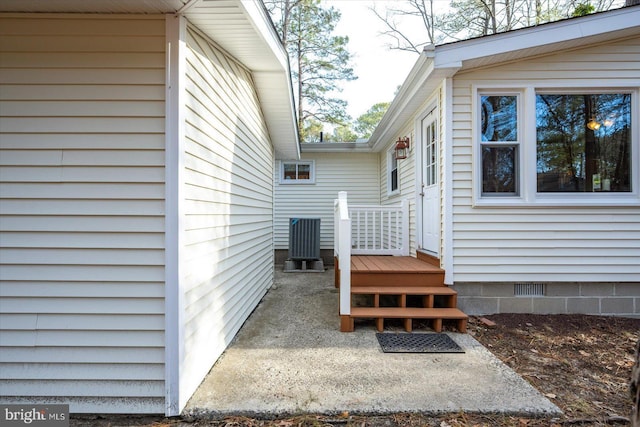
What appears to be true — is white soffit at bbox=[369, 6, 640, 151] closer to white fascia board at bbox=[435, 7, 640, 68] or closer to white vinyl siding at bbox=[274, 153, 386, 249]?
white fascia board at bbox=[435, 7, 640, 68]

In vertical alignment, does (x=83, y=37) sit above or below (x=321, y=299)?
above

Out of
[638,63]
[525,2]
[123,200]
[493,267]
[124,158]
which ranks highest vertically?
[525,2]

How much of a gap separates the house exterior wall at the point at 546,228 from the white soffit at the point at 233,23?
212 cm

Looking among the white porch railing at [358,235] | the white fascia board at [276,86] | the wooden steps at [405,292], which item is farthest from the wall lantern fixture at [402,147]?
the wooden steps at [405,292]

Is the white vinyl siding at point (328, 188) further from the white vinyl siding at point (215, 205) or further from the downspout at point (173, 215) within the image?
the downspout at point (173, 215)

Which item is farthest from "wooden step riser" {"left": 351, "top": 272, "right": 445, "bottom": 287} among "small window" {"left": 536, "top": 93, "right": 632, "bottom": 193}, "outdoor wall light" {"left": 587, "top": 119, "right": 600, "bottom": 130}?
"outdoor wall light" {"left": 587, "top": 119, "right": 600, "bottom": 130}

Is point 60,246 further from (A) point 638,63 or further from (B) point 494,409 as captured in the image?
(A) point 638,63

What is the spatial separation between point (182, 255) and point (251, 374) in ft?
3.56

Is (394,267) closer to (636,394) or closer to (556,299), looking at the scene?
(556,299)

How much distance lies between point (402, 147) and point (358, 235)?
5.82 feet

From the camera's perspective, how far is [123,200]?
201 centimetres

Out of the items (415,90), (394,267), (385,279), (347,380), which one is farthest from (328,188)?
(347,380)

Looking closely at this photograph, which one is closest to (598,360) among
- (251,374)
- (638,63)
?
(251,374)

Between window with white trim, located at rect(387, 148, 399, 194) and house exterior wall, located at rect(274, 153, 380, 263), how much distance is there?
3.36ft
